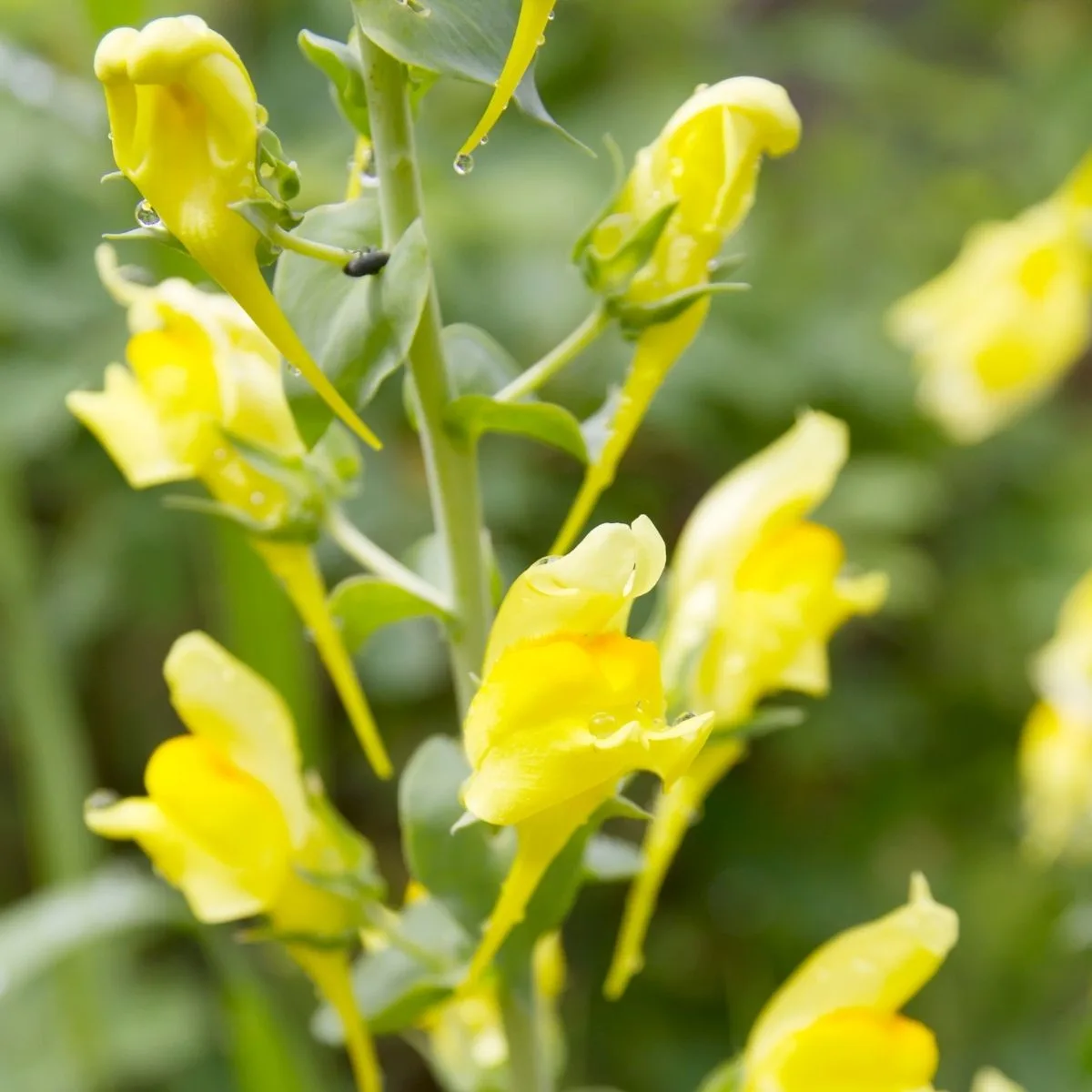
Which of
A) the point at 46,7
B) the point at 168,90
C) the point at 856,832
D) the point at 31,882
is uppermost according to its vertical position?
the point at 46,7

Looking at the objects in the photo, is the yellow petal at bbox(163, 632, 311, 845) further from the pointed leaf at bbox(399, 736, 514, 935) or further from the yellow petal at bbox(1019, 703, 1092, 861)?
the yellow petal at bbox(1019, 703, 1092, 861)

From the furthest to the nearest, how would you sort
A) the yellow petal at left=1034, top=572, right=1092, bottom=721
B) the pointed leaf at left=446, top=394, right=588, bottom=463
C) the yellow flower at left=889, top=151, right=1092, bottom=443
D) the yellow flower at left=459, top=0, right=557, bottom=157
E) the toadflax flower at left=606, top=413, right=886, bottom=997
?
the yellow flower at left=889, top=151, right=1092, bottom=443 → the yellow petal at left=1034, top=572, right=1092, bottom=721 → the toadflax flower at left=606, top=413, right=886, bottom=997 → the pointed leaf at left=446, top=394, right=588, bottom=463 → the yellow flower at left=459, top=0, right=557, bottom=157

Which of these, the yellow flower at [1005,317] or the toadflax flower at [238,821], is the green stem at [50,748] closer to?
the toadflax flower at [238,821]

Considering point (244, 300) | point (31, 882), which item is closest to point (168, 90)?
point (244, 300)

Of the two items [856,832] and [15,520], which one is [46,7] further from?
[856,832]

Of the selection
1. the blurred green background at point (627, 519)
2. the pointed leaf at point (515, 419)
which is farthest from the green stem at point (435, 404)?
the blurred green background at point (627, 519)

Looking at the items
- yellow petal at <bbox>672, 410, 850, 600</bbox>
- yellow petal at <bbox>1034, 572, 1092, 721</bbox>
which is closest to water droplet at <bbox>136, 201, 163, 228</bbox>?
yellow petal at <bbox>672, 410, 850, 600</bbox>
